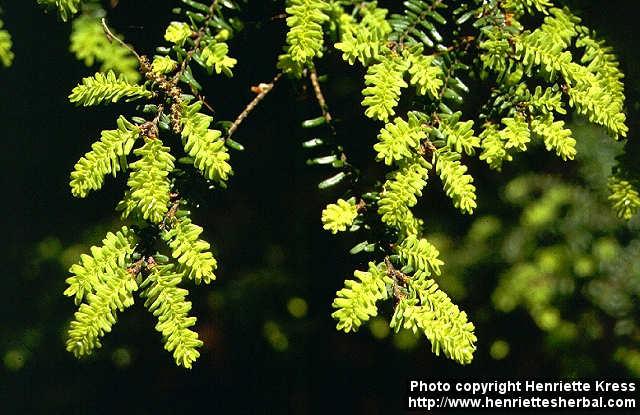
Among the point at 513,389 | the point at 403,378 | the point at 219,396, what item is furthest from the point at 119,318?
the point at 513,389

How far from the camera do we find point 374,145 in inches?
39.3

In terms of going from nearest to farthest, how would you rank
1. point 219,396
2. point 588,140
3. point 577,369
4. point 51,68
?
point 51,68
point 588,140
point 577,369
point 219,396

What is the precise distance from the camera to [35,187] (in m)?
1.81

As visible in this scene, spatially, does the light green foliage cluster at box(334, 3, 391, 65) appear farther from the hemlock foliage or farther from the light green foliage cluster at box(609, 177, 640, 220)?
the light green foliage cluster at box(609, 177, 640, 220)

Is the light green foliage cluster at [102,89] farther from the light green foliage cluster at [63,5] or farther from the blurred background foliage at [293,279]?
the blurred background foliage at [293,279]

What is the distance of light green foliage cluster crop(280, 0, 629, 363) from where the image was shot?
1007 millimetres

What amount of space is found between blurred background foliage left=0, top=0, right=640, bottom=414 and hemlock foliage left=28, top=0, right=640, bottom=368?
556 mm

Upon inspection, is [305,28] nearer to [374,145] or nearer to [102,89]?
[374,145]

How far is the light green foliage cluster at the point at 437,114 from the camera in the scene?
1.01 metres

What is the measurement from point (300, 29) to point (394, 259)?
1.31ft

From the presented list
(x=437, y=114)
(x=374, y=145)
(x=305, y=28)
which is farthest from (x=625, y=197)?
(x=305, y=28)

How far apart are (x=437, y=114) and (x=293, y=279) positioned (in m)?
0.97

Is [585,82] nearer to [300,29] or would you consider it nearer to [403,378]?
[300,29]

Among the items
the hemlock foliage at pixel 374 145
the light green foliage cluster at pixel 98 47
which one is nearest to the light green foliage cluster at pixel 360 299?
the hemlock foliage at pixel 374 145
